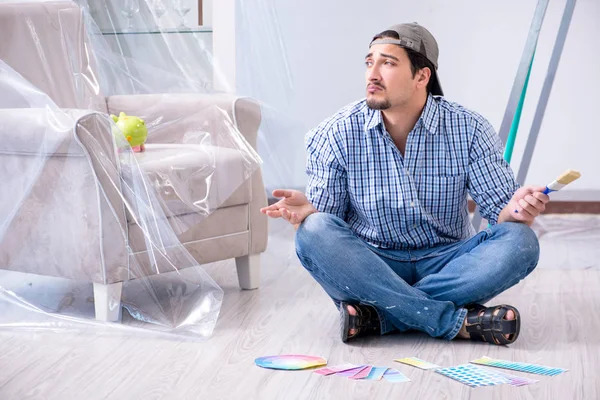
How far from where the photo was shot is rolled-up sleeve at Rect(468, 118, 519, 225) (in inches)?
74.4

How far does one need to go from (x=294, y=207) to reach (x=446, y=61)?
3.94 feet

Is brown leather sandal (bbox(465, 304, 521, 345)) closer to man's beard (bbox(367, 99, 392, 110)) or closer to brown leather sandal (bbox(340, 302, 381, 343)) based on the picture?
brown leather sandal (bbox(340, 302, 381, 343))

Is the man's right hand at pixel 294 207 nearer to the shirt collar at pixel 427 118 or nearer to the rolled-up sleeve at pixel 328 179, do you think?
the rolled-up sleeve at pixel 328 179

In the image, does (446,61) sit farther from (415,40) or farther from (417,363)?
(417,363)

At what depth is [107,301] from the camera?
1923mm

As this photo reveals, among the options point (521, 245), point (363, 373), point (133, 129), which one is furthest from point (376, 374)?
point (133, 129)

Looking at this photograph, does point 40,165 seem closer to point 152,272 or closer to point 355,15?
point 152,272

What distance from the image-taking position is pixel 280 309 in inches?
82.9

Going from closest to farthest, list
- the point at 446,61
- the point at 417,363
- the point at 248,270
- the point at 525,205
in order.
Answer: the point at 417,363 < the point at 525,205 < the point at 248,270 < the point at 446,61

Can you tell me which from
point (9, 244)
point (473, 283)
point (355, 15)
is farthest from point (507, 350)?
point (355, 15)

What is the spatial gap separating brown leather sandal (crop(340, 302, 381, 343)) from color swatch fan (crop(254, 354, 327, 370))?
123mm

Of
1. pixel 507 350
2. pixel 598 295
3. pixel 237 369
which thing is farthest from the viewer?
pixel 598 295

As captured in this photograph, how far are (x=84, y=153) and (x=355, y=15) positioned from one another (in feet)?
4.13

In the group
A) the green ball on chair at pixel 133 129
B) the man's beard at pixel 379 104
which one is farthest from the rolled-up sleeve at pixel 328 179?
the green ball on chair at pixel 133 129
